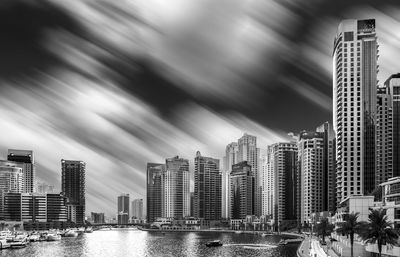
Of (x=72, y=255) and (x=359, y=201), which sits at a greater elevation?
(x=359, y=201)

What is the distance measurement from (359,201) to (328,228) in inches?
1849

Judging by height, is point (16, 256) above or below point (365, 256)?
below

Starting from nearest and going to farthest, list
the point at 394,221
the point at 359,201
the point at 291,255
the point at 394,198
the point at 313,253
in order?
the point at 394,221 < the point at 394,198 < the point at 313,253 < the point at 359,201 < the point at 291,255

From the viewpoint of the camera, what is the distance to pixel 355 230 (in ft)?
311

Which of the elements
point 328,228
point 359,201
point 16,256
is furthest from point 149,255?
point 359,201

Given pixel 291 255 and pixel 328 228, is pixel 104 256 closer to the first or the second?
pixel 291 255

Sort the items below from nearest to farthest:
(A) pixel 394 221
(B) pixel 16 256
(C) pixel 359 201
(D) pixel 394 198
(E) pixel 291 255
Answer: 1. (A) pixel 394 221
2. (D) pixel 394 198
3. (C) pixel 359 201
4. (E) pixel 291 255
5. (B) pixel 16 256

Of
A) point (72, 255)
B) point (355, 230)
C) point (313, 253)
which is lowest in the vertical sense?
point (72, 255)

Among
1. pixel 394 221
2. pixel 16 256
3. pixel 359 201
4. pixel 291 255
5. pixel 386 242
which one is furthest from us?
pixel 16 256

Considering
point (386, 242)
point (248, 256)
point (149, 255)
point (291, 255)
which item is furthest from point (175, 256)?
point (386, 242)

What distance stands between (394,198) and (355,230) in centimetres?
1154

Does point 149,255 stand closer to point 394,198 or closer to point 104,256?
point 104,256

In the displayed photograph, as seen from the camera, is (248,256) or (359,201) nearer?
(359,201)

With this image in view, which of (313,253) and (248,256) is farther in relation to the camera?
(248,256)
